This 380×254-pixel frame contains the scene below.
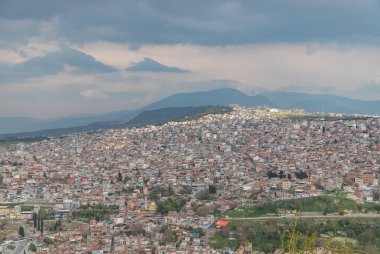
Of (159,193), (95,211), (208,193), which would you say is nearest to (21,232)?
(95,211)

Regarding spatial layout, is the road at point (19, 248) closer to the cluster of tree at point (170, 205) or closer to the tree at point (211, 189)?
the cluster of tree at point (170, 205)

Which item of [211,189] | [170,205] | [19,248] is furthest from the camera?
[211,189]

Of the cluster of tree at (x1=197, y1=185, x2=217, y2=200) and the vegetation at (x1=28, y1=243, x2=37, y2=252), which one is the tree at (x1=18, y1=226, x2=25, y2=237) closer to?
the vegetation at (x1=28, y1=243, x2=37, y2=252)

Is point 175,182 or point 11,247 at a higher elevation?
point 175,182

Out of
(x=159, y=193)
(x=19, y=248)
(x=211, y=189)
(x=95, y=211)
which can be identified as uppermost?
(x=211, y=189)

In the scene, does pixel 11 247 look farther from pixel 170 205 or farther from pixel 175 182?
pixel 175 182

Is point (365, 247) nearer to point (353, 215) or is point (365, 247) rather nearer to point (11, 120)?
point (353, 215)
